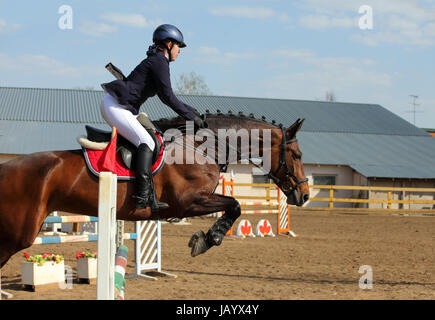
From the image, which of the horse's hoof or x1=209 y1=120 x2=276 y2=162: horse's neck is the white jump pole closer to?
the horse's hoof

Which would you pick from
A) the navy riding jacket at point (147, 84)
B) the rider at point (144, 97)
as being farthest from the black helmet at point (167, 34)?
the navy riding jacket at point (147, 84)

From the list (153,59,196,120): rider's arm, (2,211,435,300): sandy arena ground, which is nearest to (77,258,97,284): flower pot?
(2,211,435,300): sandy arena ground

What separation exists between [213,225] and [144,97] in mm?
1425

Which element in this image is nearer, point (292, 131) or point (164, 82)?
point (164, 82)

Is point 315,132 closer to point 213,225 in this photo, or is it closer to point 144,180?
point 213,225

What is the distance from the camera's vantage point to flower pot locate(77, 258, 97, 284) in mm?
6797

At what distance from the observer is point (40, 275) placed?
20.8ft

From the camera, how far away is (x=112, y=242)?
11.9 ft

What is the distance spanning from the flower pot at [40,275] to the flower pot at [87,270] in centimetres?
33

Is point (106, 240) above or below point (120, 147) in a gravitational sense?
below

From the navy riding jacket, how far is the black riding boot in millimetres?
482

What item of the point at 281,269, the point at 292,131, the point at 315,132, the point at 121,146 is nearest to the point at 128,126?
the point at 121,146
